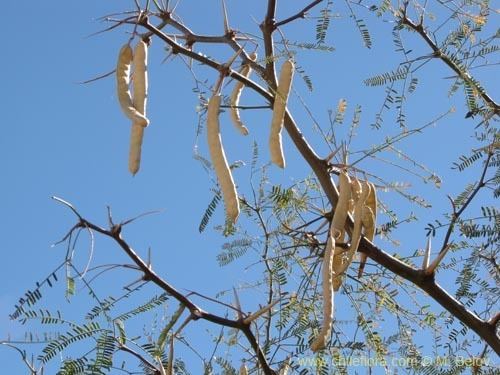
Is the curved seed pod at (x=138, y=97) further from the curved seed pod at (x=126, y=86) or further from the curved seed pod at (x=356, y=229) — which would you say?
the curved seed pod at (x=356, y=229)

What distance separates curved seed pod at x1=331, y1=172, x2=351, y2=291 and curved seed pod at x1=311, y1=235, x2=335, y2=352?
9 centimetres

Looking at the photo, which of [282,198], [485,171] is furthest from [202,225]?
[485,171]

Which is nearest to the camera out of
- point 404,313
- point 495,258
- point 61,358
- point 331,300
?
point 331,300

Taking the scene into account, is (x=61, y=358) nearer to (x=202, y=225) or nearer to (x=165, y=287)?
(x=165, y=287)

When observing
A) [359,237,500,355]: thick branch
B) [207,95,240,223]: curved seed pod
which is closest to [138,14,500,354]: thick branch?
[359,237,500,355]: thick branch

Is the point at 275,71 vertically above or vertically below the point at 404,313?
above

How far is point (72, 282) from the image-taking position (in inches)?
98.1

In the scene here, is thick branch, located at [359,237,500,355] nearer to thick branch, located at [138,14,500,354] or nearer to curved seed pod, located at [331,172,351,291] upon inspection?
thick branch, located at [138,14,500,354]

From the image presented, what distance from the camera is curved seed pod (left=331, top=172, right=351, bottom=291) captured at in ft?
8.10

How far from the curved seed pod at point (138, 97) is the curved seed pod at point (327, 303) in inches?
19.9

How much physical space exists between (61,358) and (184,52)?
92cm

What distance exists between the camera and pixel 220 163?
2266 millimetres

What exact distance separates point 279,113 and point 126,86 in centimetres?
40

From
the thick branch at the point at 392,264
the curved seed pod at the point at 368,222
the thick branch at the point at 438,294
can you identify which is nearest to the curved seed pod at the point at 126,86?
the thick branch at the point at 392,264
